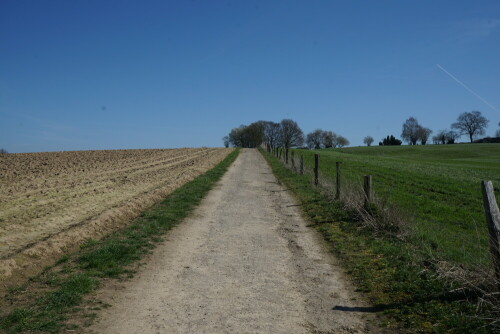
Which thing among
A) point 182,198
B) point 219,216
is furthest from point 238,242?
point 182,198

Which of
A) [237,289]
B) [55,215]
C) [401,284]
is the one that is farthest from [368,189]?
[55,215]

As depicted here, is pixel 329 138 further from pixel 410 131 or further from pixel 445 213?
pixel 445 213

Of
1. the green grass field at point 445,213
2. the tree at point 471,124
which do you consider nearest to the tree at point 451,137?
the tree at point 471,124

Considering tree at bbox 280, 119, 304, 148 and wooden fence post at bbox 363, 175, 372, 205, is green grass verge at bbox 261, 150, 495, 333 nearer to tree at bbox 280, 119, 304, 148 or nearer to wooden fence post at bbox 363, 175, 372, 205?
wooden fence post at bbox 363, 175, 372, 205

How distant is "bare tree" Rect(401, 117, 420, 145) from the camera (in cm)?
12598

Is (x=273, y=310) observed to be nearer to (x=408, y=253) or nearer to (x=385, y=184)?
(x=408, y=253)

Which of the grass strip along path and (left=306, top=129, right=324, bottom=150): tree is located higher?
(left=306, top=129, right=324, bottom=150): tree

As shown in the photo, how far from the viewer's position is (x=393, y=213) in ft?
31.9

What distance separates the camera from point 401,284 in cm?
626

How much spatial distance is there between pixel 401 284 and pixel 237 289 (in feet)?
8.73

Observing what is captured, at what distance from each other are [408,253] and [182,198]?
31.8ft

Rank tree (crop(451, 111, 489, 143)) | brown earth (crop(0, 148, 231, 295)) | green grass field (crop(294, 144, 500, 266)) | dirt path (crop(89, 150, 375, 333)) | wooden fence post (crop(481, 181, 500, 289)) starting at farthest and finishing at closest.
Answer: tree (crop(451, 111, 489, 143))
green grass field (crop(294, 144, 500, 266))
brown earth (crop(0, 148, 231, 295))
wooden fence post (crop(481, 181, 500, 289))
dirt path (crop(89, 150, 375, 333))

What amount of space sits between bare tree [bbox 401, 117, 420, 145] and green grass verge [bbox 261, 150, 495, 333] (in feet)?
414

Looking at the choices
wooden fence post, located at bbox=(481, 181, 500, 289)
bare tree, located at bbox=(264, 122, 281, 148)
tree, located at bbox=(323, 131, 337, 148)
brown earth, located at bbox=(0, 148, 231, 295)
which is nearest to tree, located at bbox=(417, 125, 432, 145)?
tree, located at bbox=(323, 131, 337, 148)
